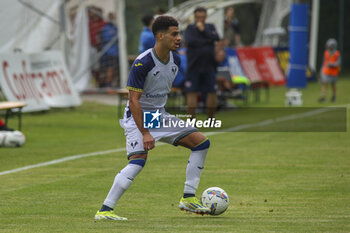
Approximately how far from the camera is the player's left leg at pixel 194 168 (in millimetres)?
7543

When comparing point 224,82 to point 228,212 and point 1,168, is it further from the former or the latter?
point 228,212

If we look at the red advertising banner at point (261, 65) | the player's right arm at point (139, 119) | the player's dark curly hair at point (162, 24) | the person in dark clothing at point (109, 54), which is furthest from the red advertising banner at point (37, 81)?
the player's right arm at point (139, 119)

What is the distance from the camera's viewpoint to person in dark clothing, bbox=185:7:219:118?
53.8ft

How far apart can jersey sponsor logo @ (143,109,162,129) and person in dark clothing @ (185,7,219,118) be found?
8.87 metres

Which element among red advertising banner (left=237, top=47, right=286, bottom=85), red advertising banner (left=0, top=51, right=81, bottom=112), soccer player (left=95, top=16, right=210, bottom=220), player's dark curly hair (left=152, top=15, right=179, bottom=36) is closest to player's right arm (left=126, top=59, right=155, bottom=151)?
soccer player (left=95, top=16, right=210, bottom=220)

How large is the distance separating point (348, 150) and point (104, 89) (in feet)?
45.2

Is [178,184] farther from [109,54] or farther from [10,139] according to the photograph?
[109,54]

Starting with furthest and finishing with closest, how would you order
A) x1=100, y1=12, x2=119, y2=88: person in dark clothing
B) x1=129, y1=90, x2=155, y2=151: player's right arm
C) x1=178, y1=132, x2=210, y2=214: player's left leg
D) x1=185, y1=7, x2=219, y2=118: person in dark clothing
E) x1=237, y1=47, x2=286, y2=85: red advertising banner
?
x1=237, y1=47, x2=286, y2=85: red advertising banner < x1=100, y1=12, x2=119, y2=88: person in dark clothing < x1=185, y1=7, x2=219, y2=118: person in dark clothing < x1=178, y1=132, x2=210, y2=214: player's left leg < x1=129, y1=90, x2=155, y2=151: player's right arm

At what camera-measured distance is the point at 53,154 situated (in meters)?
12.8

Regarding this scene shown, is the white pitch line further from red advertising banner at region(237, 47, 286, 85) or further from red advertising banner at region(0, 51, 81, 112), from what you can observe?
→ red advertising banner at region(237, 47, 286, 85)

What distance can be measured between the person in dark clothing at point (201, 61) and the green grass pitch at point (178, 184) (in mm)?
1216

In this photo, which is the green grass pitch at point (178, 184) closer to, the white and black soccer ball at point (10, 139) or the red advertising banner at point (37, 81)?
the white and black soccer ball at point (10, 139)

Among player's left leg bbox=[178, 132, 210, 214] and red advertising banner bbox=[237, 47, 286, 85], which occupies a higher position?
player's left leg bbox=[178, 132, 210, 214]

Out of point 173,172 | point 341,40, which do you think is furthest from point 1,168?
point 341,40
